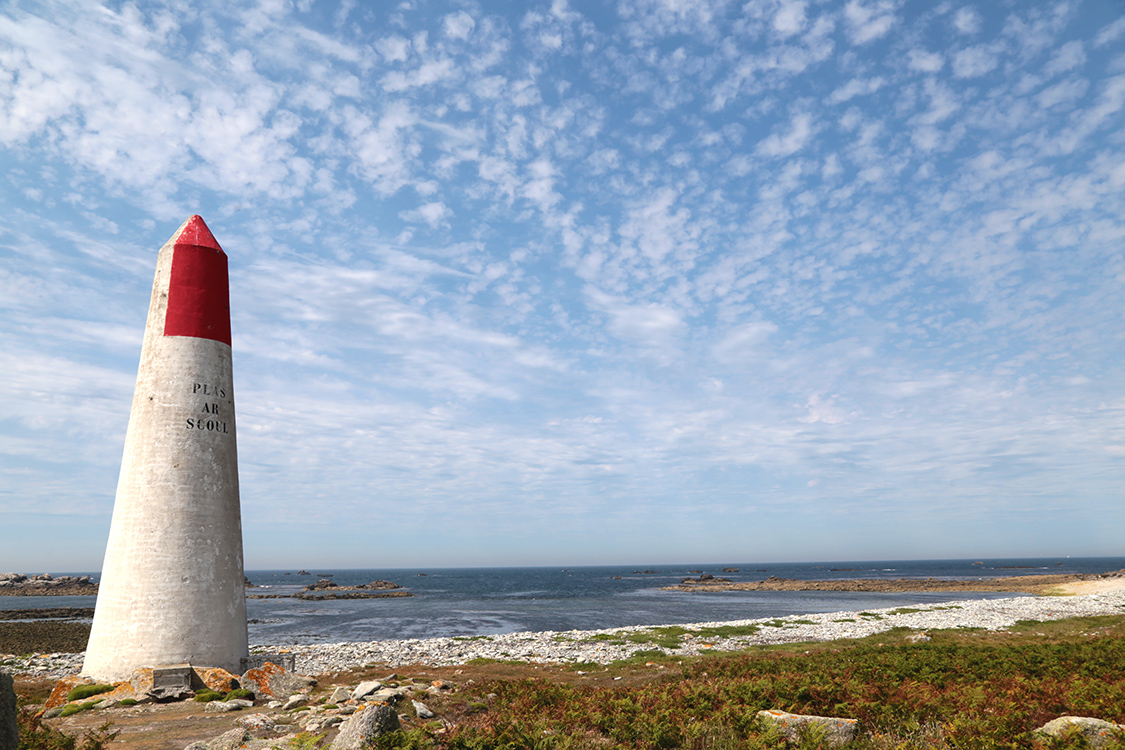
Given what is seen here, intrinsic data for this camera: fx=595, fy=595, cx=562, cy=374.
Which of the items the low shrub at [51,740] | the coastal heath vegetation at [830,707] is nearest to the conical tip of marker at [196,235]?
the low shrub at [51,740]

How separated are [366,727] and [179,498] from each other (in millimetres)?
7480

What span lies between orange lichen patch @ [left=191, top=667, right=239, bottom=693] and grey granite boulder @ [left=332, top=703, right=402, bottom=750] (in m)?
5.61

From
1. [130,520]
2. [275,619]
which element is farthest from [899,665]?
[275,619]

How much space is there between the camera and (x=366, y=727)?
8344 millimetres

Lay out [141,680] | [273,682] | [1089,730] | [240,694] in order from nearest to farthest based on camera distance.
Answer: [1089,730] → [141,680] → [240,694] → [273,682]

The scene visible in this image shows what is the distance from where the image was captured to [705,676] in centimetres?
1569

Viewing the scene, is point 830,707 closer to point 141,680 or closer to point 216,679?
point 216,679

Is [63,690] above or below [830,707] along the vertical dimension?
above

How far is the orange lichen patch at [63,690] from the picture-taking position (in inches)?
457

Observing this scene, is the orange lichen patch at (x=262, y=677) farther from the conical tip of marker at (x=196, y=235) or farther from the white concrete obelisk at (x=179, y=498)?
the conical tip of marker at (x=196, y=235)

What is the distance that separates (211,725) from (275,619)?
4987 cm

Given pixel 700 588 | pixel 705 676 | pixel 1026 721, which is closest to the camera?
pixel 1026 721

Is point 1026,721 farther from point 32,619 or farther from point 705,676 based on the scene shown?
point 32,619

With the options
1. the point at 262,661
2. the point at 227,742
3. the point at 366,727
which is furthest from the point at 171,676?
the point at 366,727
